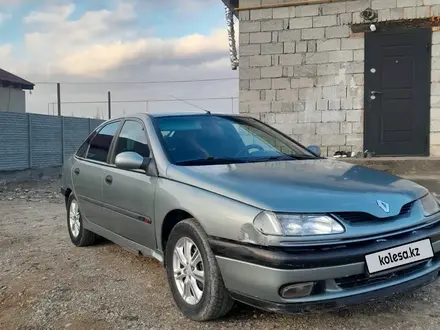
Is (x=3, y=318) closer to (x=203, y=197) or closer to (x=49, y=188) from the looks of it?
(x=203, y=197)

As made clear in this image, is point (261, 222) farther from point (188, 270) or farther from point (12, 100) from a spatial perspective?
point (12, 100)

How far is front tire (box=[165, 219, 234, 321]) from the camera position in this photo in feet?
9.70

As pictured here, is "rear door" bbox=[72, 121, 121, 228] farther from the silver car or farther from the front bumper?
the front bumper

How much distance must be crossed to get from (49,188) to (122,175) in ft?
28.7

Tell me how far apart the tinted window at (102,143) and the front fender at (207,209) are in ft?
4.59

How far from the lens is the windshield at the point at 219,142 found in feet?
12.3

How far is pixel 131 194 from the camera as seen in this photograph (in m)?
3.93

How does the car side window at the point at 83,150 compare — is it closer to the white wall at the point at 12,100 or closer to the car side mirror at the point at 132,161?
the car side mirror at the point at 132,161

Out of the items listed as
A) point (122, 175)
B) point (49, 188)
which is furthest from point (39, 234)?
point (49, 188)

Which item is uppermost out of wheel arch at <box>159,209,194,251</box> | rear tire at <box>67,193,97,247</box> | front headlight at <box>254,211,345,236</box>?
front headlight at <box>254,211,345,236</box>

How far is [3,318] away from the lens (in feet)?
11.2

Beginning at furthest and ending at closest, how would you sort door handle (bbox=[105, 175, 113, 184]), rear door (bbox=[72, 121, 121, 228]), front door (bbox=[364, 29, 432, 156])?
front door (bbox=[364, 29, 432, 156]) < rear door (bbox=[72, 121, 121, 228]) < door handle (bbox=[105, 175, 113, 184])

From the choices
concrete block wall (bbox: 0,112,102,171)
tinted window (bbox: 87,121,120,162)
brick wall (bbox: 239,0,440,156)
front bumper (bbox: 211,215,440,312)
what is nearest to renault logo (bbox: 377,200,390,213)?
front bumper (bbox: 211,215,440,312)

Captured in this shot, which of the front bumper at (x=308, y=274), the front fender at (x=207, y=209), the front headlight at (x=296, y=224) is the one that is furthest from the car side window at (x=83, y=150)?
the front headlight at (x=296, y=224)
